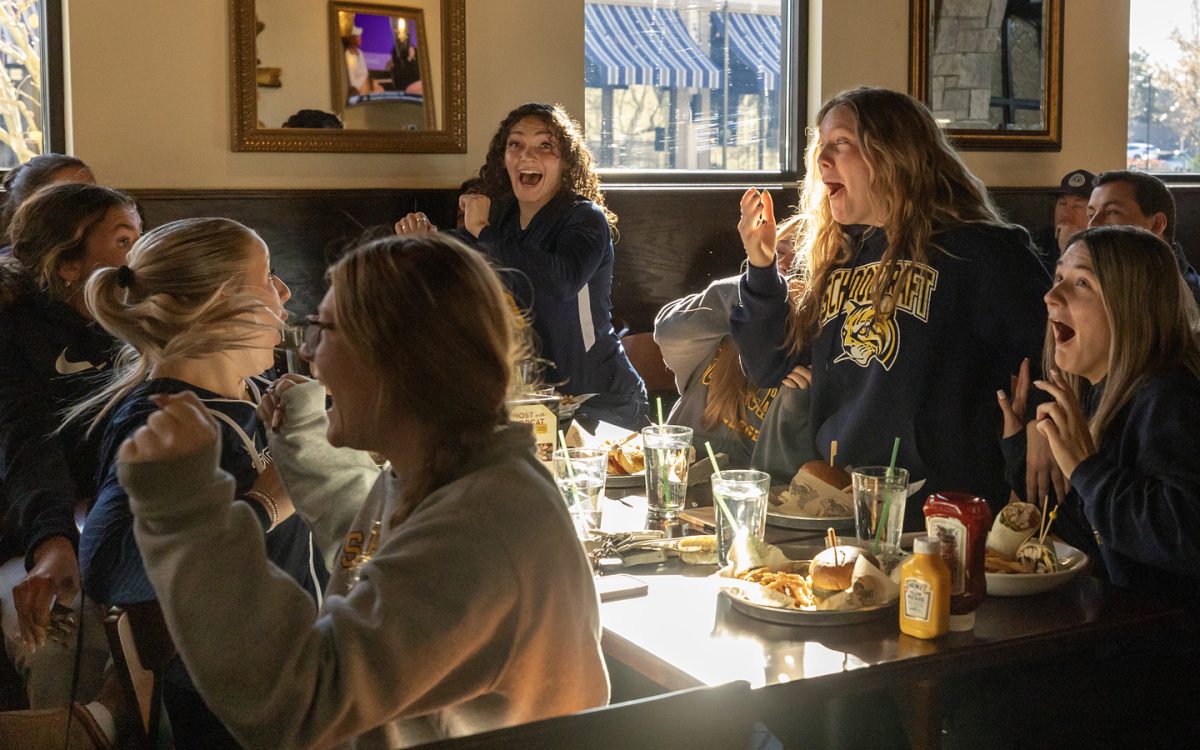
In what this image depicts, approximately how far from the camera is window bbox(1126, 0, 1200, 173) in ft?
20.1

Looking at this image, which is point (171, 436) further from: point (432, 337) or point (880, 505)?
point (880, 505)

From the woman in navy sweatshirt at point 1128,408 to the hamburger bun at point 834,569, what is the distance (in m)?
0.46

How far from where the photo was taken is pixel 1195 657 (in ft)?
6.05

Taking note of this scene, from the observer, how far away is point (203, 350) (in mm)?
1973

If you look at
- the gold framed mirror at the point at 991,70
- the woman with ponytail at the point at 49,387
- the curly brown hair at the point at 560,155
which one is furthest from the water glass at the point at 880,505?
the gold framed mirror at the point at 991,70

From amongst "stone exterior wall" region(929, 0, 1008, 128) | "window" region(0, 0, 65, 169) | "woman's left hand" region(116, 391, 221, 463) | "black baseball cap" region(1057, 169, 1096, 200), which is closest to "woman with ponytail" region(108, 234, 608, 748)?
"woman's left hand" region(116, 391, 221, 463)

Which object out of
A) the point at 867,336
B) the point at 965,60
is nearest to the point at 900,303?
the point at 867,336

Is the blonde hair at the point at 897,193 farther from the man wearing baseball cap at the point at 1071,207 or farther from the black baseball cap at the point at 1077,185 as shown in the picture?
the black baseball cap at the point at 1077,185

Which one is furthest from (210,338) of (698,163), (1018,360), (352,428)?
(698,163)

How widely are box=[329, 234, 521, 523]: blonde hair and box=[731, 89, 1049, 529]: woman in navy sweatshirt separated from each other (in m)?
1.33

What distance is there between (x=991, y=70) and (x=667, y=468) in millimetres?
4077

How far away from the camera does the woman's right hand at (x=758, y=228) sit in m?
2.48

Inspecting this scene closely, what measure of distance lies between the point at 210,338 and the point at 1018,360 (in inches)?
60.1

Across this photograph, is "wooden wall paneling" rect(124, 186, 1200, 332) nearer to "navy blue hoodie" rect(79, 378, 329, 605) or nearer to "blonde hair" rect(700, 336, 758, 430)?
"blonde hair" rect(700, 336, 758, 430)
